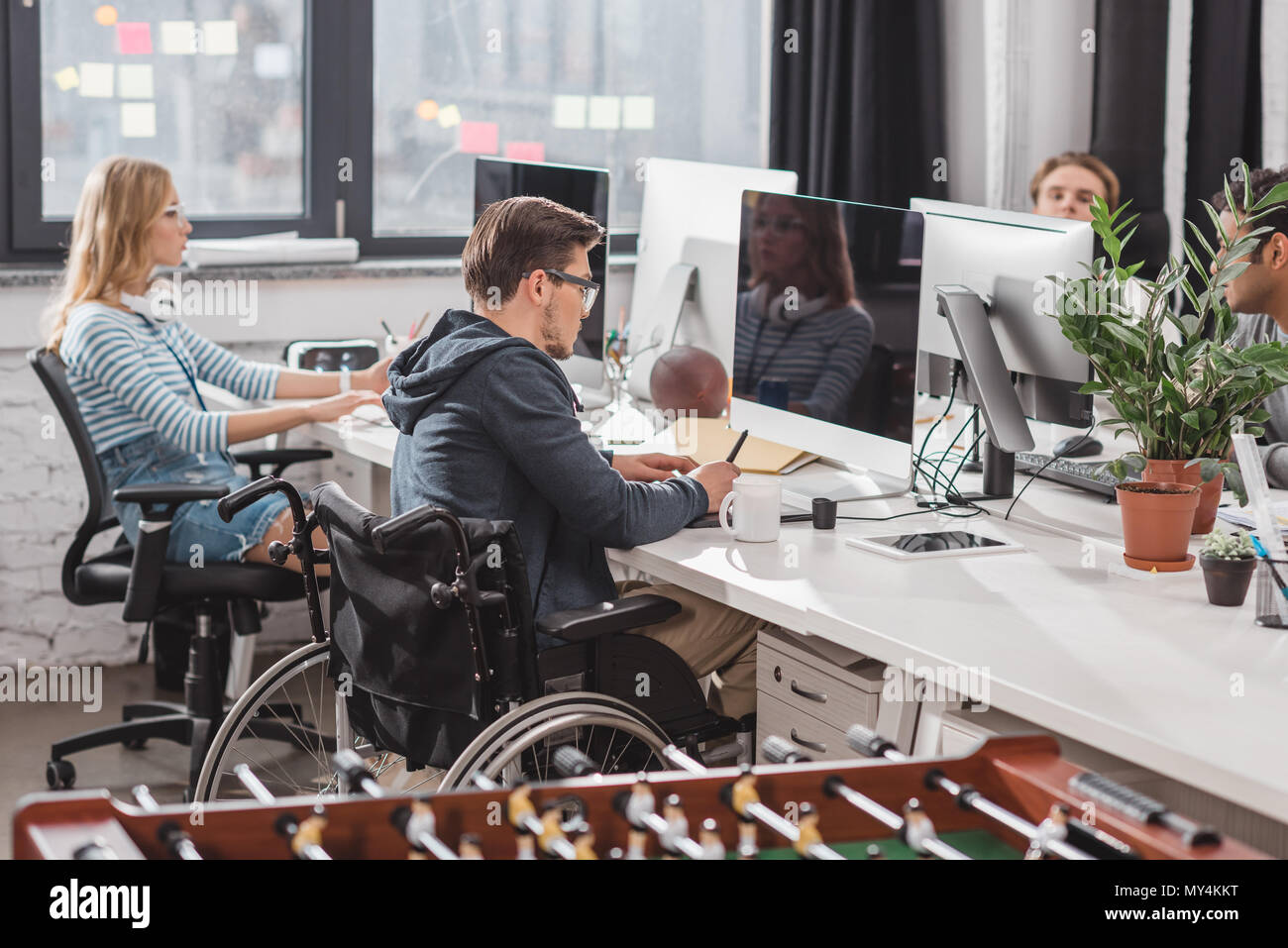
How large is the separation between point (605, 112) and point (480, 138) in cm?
41

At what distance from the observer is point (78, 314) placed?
9.71 ft

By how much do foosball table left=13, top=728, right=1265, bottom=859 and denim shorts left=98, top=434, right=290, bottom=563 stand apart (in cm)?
172

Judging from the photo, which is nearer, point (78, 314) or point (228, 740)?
point (228, 740)

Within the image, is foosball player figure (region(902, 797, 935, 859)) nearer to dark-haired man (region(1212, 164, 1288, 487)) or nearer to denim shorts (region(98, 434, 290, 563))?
dark-haired man (region(1212, 164, 1288, 487))

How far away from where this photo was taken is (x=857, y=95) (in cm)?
435

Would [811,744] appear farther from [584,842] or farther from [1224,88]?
[1224,88]

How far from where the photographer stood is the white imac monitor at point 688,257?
3.19m

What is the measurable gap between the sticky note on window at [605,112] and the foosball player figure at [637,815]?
11.5 feet

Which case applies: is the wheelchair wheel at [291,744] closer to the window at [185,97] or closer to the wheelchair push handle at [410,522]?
the wheelchair push handle at [410,522]

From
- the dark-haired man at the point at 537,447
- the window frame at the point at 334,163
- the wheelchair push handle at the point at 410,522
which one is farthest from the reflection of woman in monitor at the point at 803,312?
the window frame at the point at 334,163

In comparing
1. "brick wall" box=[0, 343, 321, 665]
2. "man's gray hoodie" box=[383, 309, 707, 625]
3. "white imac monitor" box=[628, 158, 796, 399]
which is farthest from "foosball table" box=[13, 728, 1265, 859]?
"brick wall" box=[0, 343, 321, 665]

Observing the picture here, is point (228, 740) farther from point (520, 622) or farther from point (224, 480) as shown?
point (224, 480)
